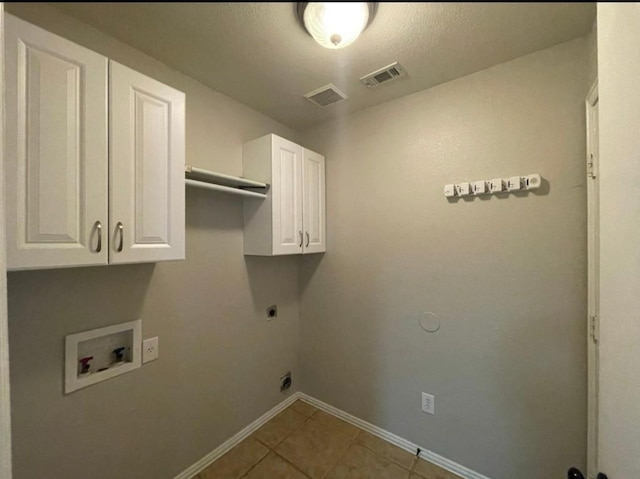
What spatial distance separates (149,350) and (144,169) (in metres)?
0.91

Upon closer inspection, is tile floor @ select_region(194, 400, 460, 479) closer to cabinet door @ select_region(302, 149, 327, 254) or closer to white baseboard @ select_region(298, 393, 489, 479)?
white baseboard @ select_region(298, 393, 489, 479)

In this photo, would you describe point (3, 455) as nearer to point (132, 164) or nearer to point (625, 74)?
point (132, 164)

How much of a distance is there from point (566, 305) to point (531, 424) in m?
0.64

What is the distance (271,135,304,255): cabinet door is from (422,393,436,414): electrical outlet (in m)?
1.23

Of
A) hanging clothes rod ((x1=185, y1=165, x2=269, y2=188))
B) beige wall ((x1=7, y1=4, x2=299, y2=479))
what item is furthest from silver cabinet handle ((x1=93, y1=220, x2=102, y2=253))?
hanging clothes rod ((x1=185, y1=165, x2=269, y2=188))

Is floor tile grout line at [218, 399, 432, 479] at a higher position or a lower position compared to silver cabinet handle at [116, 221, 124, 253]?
lower

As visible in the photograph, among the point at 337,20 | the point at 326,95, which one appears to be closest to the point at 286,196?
the point at 326,95

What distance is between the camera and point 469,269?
140 cm

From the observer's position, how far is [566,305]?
46.1 inches

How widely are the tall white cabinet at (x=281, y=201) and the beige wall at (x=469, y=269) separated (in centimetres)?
20

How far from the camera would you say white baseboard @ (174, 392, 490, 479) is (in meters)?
1.41

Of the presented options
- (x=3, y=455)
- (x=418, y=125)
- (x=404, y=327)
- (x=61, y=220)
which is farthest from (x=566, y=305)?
(x=61, y=220)

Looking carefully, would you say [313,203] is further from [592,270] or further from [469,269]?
[592,270]

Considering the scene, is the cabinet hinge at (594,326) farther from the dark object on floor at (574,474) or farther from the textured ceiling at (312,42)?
the textured ceiling at (312,42)
